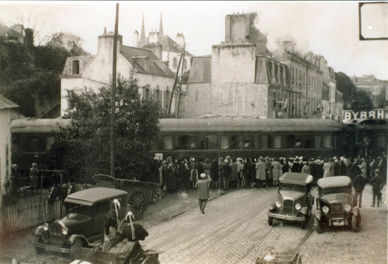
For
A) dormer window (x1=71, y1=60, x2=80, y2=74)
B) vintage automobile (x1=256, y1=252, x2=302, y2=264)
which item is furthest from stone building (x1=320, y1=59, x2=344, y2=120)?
dormer window (x1=71, y1=60, x2=80, y2=74)

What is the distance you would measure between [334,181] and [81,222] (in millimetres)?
3388

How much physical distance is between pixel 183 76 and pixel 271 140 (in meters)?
2.30

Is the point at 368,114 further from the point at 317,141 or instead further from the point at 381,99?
the point at 317,141

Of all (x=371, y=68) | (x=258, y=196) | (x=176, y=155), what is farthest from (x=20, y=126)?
(x=371, y=68)

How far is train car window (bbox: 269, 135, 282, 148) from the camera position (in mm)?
7508

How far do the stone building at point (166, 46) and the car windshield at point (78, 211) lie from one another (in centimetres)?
235

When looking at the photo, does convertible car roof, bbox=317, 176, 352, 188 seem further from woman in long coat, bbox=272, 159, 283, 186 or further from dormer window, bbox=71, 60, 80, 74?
dormer window, bbox=71, 60, 80, 74

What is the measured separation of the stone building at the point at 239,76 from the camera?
6.11m

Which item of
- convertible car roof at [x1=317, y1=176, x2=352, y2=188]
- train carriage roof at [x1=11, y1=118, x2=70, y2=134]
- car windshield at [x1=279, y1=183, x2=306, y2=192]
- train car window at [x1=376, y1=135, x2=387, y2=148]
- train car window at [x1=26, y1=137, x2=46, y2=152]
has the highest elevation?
train carriage roof at [x1=11, y1=118, x2=70, y2=134]

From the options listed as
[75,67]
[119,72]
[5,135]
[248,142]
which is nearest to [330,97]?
[248,142]

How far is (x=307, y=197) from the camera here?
6.37 metres

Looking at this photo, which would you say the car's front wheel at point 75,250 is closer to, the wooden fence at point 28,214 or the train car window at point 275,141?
the wooden fence at point 28,214

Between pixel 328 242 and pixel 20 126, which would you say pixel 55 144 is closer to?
pixel 20 126

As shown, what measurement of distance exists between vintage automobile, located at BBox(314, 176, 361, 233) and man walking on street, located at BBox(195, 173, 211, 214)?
147 cm
